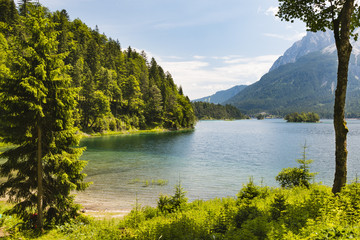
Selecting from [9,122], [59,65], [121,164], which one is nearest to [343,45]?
[59,65]

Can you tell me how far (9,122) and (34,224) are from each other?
5.71 meters

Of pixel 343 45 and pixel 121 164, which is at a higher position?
pixel 343 45

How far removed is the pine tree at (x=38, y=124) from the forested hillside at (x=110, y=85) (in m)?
58.1

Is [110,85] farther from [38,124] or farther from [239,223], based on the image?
[239,223]

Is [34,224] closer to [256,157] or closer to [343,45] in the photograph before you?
[343,45]

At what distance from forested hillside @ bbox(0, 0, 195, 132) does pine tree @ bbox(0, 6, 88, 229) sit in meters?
58.1

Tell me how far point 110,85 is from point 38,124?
8102cm

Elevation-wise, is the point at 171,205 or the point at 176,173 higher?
the point at 171,205

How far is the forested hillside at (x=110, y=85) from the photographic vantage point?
263ft

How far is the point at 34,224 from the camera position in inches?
471

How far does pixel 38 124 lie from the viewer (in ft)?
39.4

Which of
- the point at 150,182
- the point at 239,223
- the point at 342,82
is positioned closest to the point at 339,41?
the point at 342,82

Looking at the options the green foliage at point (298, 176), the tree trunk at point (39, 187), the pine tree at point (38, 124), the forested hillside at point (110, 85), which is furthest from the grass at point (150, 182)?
the forested hillside at point (110, 85)

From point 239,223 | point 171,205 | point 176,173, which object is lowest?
point 176,173
